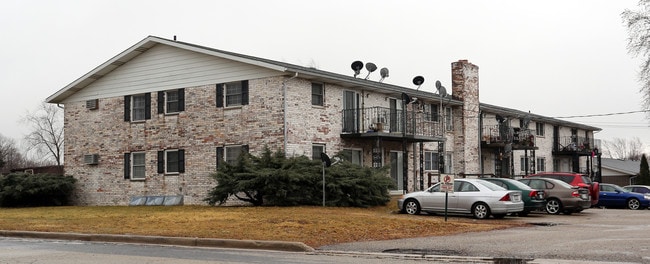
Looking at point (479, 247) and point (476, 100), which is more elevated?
point (476, 100)

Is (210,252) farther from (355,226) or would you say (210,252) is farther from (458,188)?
(458,188)

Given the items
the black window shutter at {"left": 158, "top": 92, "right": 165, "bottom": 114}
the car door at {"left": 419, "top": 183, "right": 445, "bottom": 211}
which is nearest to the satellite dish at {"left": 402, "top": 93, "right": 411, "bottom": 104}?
the car door at {"left": 419, "top": 183, "right": 445, "bottom": 211}

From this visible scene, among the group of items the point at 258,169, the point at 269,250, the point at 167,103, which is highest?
the point at 167,103

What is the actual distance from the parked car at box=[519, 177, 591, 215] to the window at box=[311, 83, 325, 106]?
8.39 m

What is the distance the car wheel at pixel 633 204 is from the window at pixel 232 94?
16476 mm

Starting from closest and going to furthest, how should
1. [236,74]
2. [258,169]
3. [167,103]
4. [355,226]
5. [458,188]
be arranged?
[355,226], [458,188], [258,169], [236,74], [167,103]

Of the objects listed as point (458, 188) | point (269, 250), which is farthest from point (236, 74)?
point (269, 250)

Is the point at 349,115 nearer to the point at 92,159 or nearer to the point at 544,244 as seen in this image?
the point at 92,159

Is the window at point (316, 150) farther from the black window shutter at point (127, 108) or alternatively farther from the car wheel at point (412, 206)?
the black window shutter at point (127, 108)

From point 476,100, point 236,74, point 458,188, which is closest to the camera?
point 458,188

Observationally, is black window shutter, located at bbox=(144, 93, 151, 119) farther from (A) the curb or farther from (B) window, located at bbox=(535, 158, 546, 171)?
(B) window, located at bbox=(535, 158, 546, 171)

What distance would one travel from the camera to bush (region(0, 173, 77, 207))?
31062mm

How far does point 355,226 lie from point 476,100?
22.1 m

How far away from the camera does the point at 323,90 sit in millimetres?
28016
